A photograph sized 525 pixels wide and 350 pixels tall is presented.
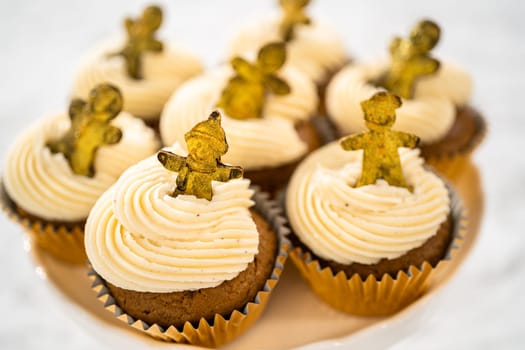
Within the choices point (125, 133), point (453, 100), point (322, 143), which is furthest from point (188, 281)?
point (453, 100)


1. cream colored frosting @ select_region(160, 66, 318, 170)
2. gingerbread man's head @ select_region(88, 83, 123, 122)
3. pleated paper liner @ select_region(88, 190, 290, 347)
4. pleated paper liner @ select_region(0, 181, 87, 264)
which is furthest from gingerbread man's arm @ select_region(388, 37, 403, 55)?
pleated paper liner @ select_region(0, 181, 87, 264)

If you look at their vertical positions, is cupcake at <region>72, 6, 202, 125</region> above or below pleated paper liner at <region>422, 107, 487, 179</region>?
above

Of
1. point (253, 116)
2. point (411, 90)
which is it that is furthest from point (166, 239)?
point (411, 90)

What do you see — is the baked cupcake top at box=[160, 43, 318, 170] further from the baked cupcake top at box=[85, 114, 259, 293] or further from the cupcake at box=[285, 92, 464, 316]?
the baked cupcake top at box=[85, 114, 259, 293]

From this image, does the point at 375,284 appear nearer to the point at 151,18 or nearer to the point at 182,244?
the point at 182,244

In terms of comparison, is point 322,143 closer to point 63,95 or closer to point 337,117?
point 337,117

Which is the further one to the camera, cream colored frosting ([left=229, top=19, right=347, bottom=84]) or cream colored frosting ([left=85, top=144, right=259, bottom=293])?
cream colored frosting ([left=229, top=19, right=347, bottom=84])

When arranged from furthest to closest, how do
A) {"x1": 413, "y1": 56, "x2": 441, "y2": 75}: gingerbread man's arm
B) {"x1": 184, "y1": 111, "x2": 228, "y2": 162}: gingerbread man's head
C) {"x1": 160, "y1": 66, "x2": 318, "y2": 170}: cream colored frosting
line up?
{"x1": 413, "y1": 56, "x2": 441, "y2": 75}: gingerbread man's arm, {"x1": 160, "y1": 66, "x2": 318, "y2": 170}: cream colored frosting, {"x1": 184, "y1": 111, "x2": 228, "y2": 162}: gingerbread man's head

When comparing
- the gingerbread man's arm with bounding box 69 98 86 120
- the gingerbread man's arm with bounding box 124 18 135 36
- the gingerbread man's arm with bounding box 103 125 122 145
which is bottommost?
the gingerbread man's arm with bounding box 103 125 122 145
